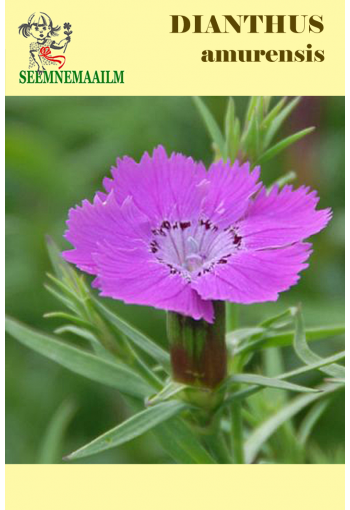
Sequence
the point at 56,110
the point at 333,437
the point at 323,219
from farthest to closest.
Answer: the point at 56,110 < the point at 333,437 < the point at 323,219

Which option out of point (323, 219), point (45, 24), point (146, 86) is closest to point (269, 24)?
point (146, 86)

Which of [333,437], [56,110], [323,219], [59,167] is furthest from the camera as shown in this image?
[56,110]

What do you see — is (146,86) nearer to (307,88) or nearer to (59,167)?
(307,88)

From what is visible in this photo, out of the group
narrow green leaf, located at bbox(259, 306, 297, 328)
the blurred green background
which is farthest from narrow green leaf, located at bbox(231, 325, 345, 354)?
the blurred green background

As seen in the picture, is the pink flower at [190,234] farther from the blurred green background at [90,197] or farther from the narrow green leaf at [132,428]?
the blurred green background at [90,197]

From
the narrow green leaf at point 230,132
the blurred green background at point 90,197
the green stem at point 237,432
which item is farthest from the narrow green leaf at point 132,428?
the blurred green background at point 90,197
